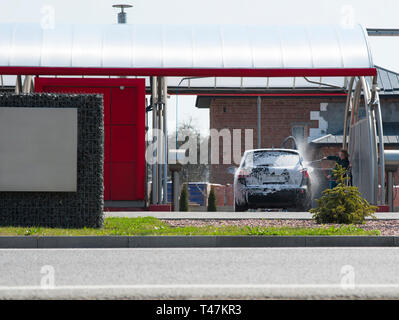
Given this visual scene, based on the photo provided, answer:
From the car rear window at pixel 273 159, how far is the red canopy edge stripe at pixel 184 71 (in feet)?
13.8

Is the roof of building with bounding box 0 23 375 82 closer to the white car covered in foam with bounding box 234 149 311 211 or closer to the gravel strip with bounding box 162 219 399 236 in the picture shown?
the white car covered in foam with bounding box 234 149 311 211

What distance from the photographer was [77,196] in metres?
14.3

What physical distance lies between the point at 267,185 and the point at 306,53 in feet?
19.4

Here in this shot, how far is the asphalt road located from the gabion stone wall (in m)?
2.45

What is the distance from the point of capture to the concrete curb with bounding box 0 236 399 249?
1227cm

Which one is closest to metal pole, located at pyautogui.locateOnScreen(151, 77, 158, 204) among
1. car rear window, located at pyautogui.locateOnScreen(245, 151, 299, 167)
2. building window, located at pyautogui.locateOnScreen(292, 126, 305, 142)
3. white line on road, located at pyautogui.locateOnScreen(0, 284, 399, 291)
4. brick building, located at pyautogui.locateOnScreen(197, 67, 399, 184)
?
car rear window, located at pyautogui.locateOnScreen(245, 151, 299, 167)

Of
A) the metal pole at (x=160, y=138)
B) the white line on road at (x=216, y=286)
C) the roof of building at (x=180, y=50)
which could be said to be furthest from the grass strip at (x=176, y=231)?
the roof of building at (x=180, y=50)

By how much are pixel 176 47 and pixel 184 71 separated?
3.65ft

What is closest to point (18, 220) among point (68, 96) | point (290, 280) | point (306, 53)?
point (68, 96)

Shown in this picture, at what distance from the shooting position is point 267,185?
1781 cm

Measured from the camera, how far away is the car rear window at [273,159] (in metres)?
17.8

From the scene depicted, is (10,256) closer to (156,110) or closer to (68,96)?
(68,96)

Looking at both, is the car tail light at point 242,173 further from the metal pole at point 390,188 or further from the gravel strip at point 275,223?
the metal pole at point 390,188
